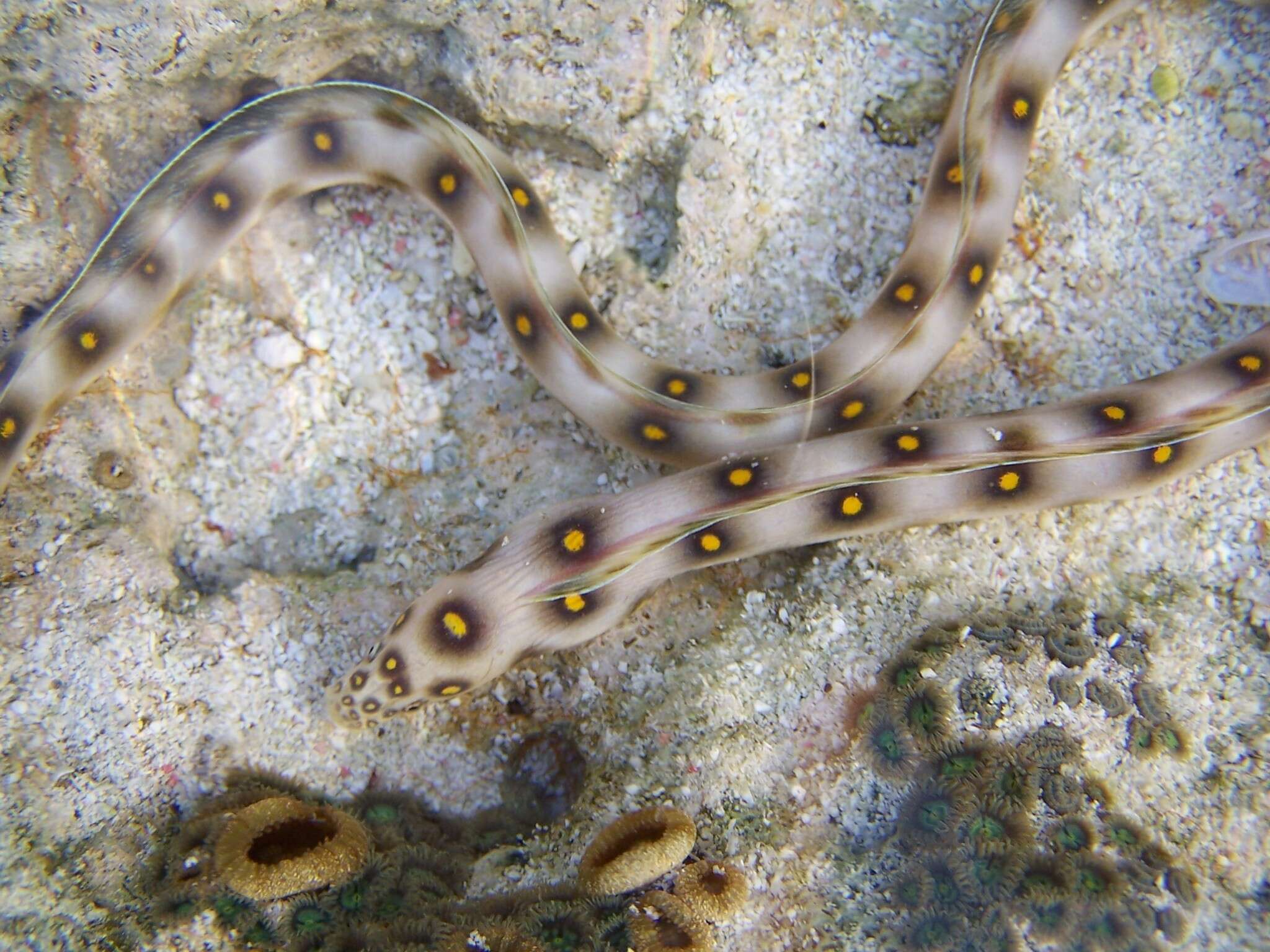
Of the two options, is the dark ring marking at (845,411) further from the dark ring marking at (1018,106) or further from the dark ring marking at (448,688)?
the dark ring marking at (448,688)

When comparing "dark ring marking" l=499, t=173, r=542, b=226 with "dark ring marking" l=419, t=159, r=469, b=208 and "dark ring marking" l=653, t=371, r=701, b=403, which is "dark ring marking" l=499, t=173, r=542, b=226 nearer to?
"dark ring marking" l=419, t=159, r=469, b=208

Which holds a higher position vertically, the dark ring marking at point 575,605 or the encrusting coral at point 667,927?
the dark ring marking at point 575,605

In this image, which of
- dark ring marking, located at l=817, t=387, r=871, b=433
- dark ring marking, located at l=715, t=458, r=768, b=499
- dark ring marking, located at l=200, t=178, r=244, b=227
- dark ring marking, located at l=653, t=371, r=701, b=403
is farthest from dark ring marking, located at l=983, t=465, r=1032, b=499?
dark ring marking, located at l=200, t=178, r=244, b=227

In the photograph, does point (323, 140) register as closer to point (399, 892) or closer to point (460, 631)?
point (460, 631)

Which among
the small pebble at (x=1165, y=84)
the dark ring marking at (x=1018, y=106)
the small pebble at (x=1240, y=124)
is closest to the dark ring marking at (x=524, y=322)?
the dark ring marking at (x=1018, y=106)

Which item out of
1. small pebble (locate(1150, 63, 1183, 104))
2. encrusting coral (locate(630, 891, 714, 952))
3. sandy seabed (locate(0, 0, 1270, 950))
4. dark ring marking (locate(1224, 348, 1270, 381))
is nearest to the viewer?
encrusting coral (locate(630, 891, 714, 952))

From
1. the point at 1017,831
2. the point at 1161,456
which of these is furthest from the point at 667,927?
the point at 1161,456
